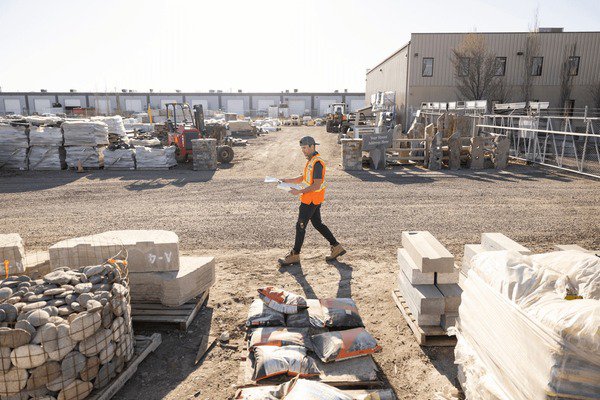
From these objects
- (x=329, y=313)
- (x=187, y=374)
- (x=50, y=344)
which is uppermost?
(x=50, y=344)

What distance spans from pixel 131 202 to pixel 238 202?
112 inches

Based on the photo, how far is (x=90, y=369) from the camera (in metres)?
3.45

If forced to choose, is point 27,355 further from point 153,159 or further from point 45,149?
point 45,149

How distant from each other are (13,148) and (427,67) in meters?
24.9

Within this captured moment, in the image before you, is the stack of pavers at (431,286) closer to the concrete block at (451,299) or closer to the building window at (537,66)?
the concrete block at (451,299)

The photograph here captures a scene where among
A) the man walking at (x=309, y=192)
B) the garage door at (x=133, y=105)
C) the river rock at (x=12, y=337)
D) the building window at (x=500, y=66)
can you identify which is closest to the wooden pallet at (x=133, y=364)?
the river rock at (x=12, y=337)

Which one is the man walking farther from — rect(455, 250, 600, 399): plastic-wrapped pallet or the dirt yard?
rect(455, 250, 600, 399): plastic-wrapped pallet

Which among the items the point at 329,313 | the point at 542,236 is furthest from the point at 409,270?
the point at 542,236

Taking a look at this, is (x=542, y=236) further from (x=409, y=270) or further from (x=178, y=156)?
(x=178, y=156)

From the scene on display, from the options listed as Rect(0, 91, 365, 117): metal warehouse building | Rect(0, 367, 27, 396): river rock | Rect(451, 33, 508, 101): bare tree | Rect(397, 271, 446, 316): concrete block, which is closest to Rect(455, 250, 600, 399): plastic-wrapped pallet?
Rect(397, 271, 446, 316): concrete block

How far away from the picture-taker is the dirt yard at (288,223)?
418 cm

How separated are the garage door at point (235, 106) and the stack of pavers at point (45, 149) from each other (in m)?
49.3

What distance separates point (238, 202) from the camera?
36.1 feet

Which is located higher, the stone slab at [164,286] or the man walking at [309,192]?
the man walking at [309,192]
